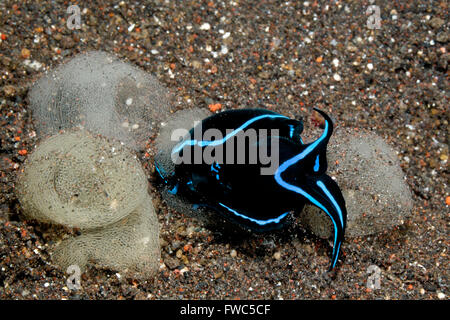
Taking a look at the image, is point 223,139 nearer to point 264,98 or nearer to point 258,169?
point 258,169

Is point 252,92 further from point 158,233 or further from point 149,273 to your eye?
point 149,273

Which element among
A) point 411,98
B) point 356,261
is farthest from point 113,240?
point 411,98

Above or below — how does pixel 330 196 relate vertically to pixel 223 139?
below

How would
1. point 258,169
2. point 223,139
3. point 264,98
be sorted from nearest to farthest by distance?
point 258,169 < point 223,139 < point 264,98

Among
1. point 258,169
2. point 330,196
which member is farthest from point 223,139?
point 330,196
